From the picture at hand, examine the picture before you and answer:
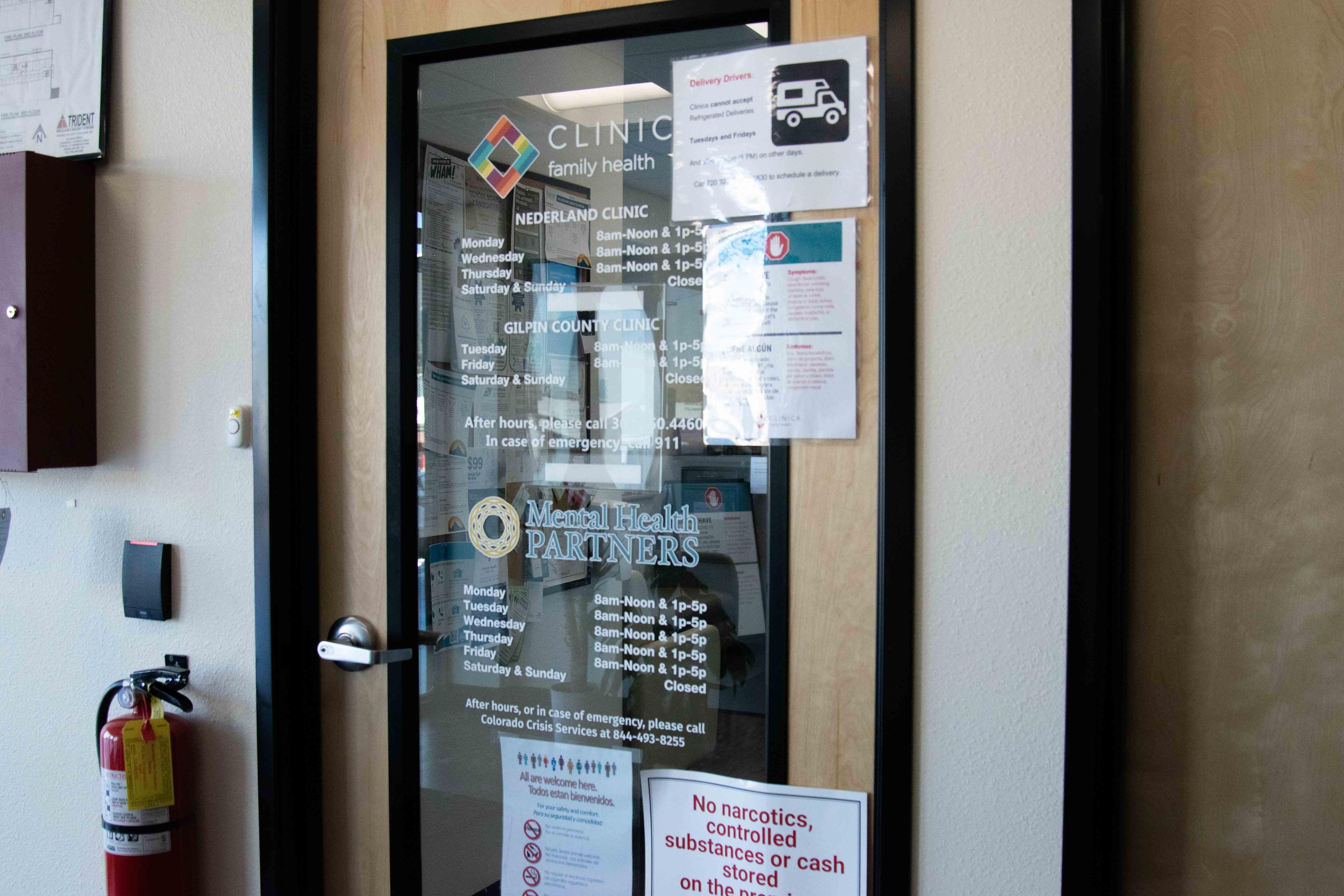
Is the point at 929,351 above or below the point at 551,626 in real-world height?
above

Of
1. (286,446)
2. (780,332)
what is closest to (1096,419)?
(780,332)

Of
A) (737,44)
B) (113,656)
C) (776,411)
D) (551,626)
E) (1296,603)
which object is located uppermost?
(737,44)

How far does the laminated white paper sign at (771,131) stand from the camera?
4.11ft

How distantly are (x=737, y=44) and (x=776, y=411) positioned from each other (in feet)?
1.82

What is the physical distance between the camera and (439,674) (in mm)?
1512

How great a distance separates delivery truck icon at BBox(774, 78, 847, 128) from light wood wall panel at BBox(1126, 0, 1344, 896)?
0.40 m

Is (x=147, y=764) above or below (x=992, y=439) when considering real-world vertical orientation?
below

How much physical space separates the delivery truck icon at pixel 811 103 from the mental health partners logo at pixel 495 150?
399 millimetres

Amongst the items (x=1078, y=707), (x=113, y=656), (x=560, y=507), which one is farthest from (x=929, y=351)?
(x=113, y=656)

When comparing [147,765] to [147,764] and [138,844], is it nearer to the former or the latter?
[147,764]

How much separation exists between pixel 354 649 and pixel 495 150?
880mm

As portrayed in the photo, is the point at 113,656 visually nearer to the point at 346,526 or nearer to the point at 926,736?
the point at 346,526

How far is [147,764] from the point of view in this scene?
155cm

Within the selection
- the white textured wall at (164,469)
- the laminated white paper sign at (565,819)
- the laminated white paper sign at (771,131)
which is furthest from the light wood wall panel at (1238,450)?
the white textured wall at (164,469)
